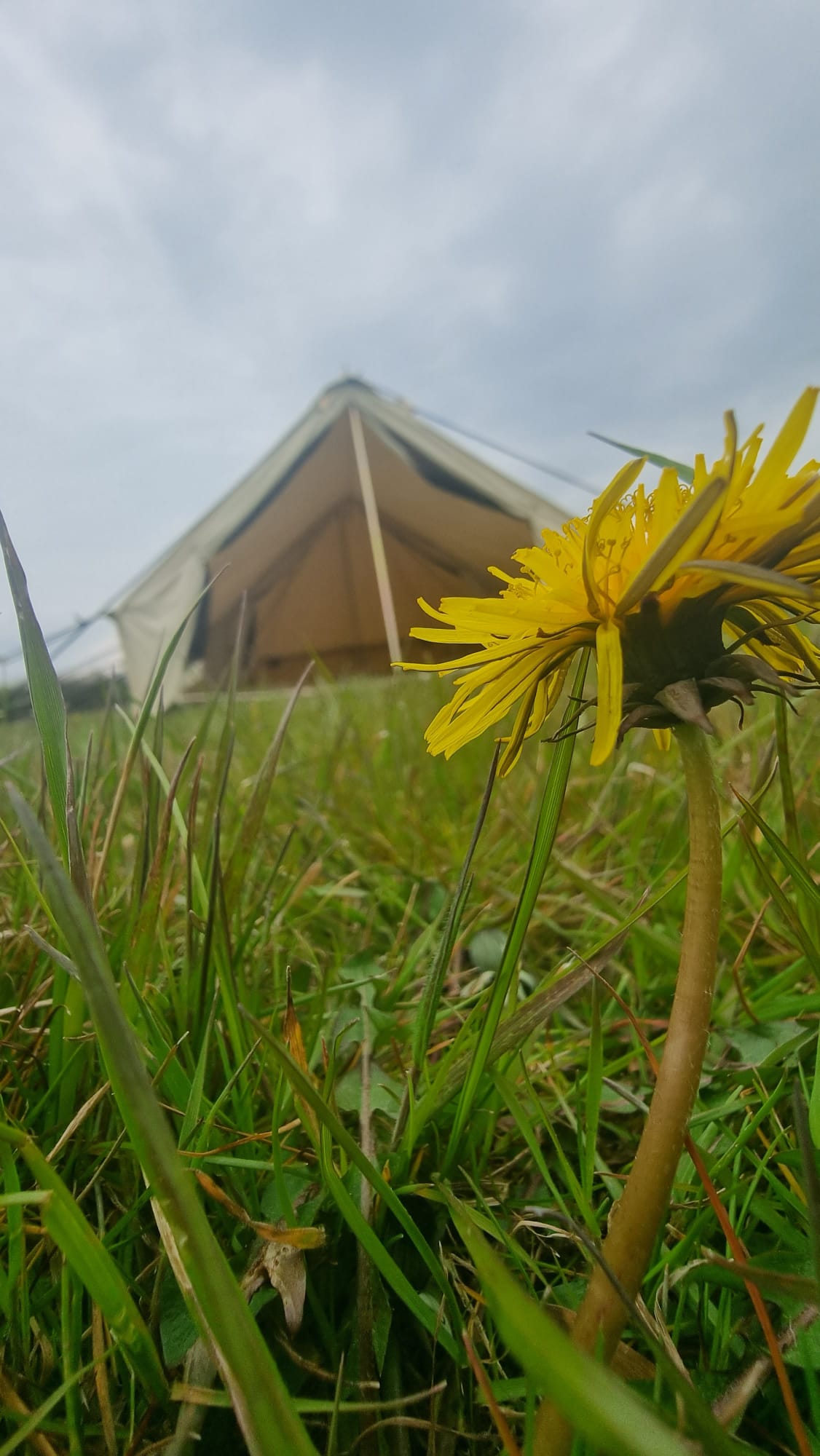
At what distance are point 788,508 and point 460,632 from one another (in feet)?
0.51

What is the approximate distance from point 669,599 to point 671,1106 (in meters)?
0.21

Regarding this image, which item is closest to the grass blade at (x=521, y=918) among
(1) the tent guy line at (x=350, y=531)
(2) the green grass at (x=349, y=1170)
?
(2) the green grass at (x=349, y=1170)

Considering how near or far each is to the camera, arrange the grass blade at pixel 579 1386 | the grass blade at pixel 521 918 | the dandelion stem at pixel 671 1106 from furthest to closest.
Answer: the grass blade at pixel 521 918 < the dandelion stem at pixel 671 1106 < the grass blade at pixel 579 1386

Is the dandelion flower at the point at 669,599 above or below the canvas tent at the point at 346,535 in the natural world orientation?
below

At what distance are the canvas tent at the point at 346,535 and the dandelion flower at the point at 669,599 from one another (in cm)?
483

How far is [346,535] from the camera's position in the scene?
5855 mm

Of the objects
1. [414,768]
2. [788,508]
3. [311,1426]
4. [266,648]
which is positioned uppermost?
[266,648]

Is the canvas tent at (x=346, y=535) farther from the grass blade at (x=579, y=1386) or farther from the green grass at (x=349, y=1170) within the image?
the grass blade at (x=579, y=1386)

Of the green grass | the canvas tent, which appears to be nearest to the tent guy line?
the canvas tent

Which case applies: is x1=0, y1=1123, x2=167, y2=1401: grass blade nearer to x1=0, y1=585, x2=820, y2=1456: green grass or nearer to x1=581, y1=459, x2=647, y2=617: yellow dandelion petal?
x1=0, y1=585, x2=820, y2=1456: green grass

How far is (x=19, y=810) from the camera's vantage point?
230mm

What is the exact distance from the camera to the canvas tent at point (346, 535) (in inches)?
210

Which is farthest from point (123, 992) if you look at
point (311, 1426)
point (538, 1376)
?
point (538, 1376)

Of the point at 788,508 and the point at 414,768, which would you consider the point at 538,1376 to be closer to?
the point at 788,508
